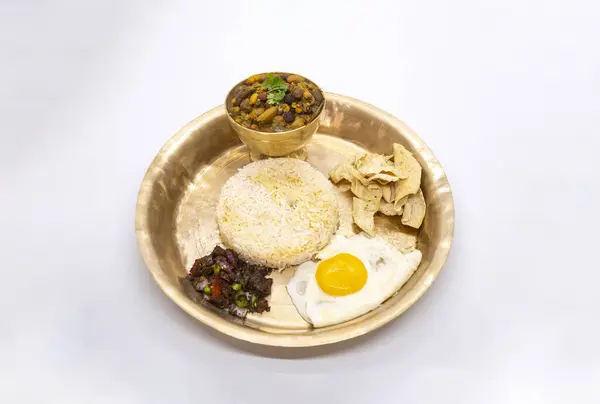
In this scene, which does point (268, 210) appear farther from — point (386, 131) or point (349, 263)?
point (386, 131)

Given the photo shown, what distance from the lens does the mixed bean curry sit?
9.44 feet

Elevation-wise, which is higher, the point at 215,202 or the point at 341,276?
the point at 215,202

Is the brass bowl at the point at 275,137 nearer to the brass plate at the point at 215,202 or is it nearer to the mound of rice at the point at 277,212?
the mound of rice at the point at 277,212

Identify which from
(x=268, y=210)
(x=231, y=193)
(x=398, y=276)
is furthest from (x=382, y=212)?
(x=231, y=193)

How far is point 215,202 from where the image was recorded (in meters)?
3.30

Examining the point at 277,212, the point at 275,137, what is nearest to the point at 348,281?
the point at 277,212

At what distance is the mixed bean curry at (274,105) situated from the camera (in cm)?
288

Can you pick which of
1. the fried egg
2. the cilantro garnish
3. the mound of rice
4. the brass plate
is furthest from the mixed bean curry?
the fried egg

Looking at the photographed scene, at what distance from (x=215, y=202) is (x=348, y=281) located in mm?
1219

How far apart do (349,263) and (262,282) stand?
1.76 feet

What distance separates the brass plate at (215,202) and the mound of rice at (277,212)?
152mm

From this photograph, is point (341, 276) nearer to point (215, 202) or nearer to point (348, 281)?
point (348, 281)

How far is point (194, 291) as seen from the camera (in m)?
2.70

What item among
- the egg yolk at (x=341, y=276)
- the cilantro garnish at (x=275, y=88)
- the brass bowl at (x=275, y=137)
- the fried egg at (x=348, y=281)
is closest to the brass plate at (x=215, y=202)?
the fried egg at (x=348, y=281)
